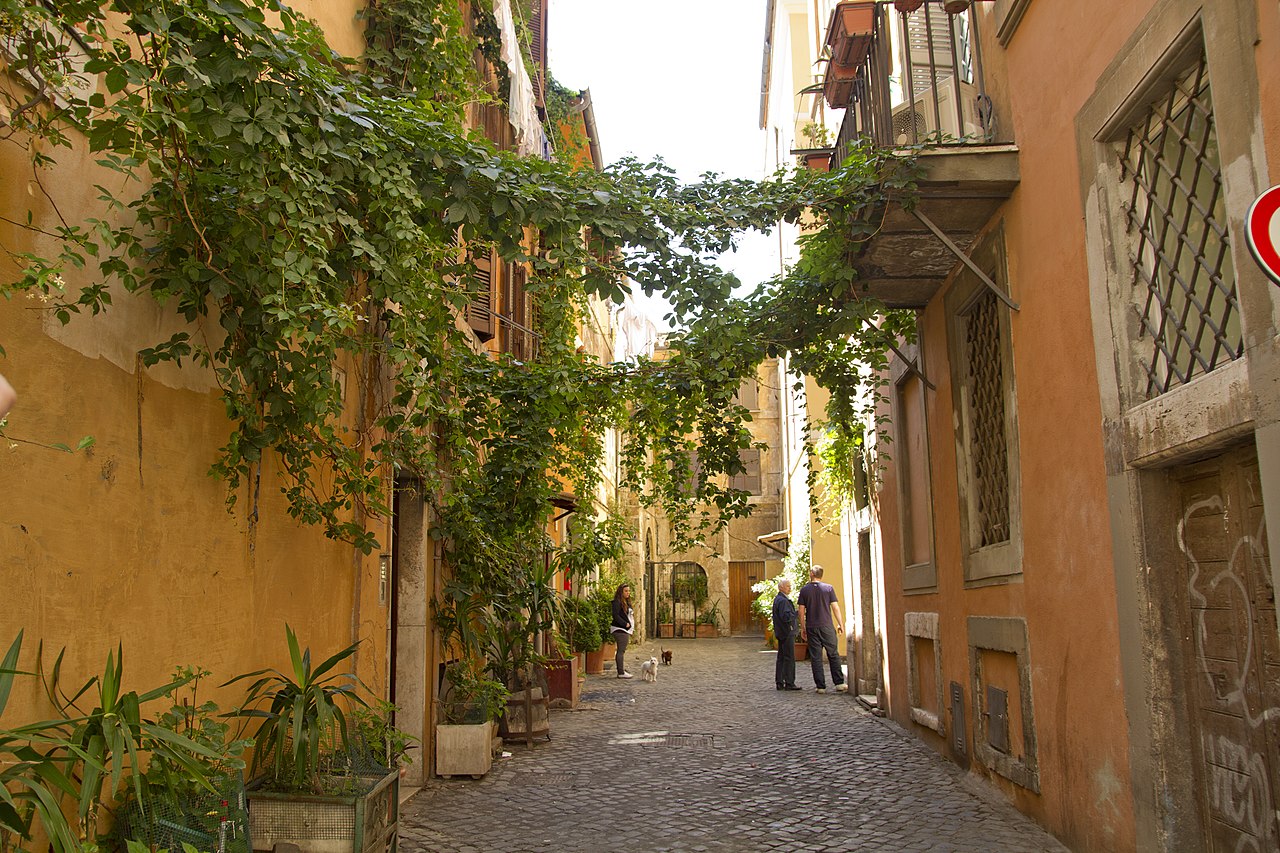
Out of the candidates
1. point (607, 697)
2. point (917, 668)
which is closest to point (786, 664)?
point (607, 697)

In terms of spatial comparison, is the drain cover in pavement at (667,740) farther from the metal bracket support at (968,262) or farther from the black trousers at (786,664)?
the metal bracket support at (968,262)

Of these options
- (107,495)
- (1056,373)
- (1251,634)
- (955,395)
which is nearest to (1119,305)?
(1056,373)

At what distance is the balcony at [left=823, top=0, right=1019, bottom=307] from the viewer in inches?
253

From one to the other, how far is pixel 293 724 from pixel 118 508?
1338 mm

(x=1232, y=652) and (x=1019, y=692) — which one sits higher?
(x=1232, y=652)

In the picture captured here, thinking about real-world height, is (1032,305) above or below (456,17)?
below

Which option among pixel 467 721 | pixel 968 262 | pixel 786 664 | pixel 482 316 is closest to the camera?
pixel 968 262

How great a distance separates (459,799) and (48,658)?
164 inches

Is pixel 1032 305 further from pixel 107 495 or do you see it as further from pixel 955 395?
pixel 107 495

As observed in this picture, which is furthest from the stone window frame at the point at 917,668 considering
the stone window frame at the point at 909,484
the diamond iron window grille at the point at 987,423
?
the diamond iron window grille at the point at 987,423

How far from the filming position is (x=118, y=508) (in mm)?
3805

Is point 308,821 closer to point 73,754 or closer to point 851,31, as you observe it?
point 73,754

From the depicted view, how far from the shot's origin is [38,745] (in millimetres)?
3229

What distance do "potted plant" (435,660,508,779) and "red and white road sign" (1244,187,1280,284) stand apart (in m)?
6.66
